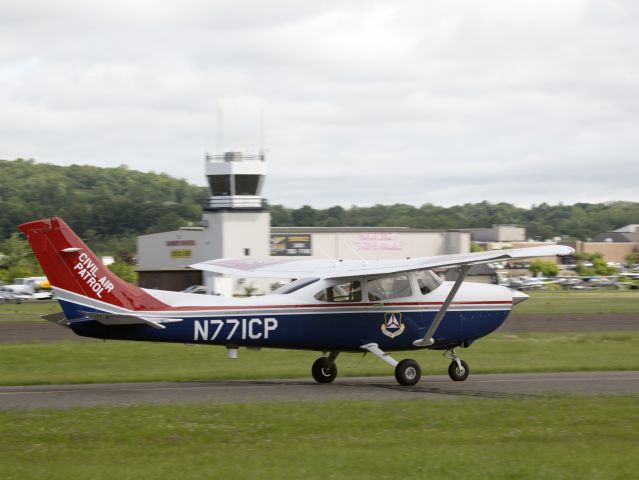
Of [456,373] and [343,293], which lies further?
[456,373]

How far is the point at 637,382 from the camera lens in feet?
56.0

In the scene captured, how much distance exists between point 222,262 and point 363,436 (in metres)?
8.44

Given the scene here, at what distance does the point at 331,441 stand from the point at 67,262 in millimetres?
6216

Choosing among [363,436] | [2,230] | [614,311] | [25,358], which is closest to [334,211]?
[2,230]

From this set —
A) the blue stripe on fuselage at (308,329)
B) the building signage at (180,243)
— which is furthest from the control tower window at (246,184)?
the blue stripe on fuselage at (308,329)

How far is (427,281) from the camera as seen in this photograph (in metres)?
17.2

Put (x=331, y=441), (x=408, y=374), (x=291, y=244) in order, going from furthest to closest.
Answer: (x=291, y=244) < (x=408, y=374) < (x=331, y=441)

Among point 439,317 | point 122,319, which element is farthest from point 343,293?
point 122,319

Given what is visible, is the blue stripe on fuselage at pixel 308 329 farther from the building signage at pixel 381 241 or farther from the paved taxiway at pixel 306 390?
the building signage at pixel 381 241

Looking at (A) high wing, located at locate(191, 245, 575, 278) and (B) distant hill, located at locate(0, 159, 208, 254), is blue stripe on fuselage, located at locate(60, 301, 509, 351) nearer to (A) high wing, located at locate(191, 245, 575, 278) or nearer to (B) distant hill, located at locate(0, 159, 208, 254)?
(A) high wing, located at locate(191, 245, 575, 278)

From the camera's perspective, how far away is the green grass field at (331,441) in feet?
29.8

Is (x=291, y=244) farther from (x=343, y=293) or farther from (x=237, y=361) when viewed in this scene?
(x=343, y=293)

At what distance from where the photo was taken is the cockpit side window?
17.1m

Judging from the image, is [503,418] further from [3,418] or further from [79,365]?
[79,365]
